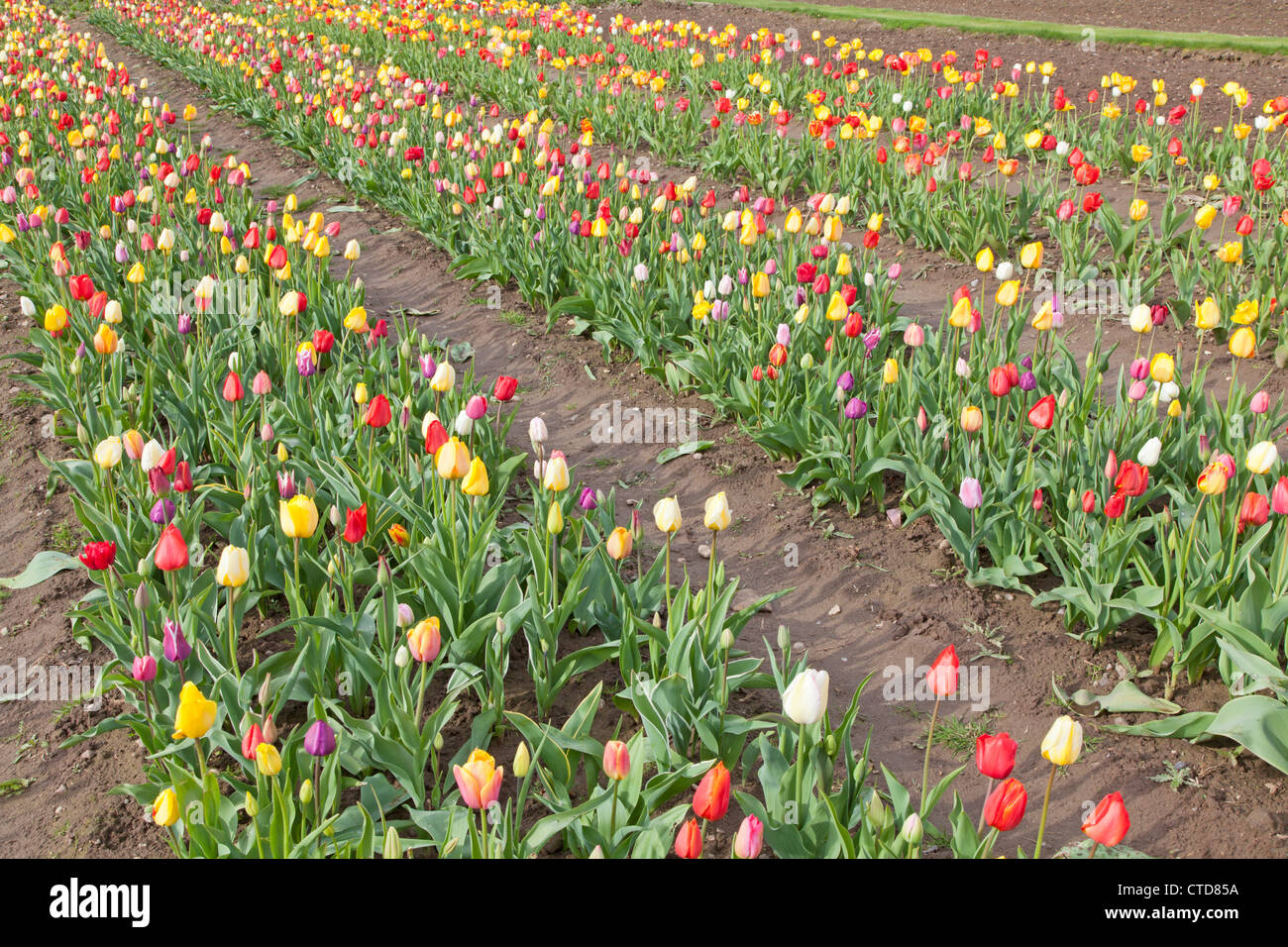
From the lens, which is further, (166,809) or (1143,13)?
(1143,13)

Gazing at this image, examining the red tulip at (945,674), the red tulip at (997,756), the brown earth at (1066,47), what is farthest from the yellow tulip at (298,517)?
the brown earth at (1066,47)

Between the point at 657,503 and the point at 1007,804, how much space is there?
1657mm

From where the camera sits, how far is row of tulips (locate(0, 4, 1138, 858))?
2.35 metres

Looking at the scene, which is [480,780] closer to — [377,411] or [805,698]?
[805,698]

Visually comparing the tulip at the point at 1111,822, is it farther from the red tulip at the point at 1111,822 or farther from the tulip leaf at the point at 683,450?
the tulip leaf at the point at 683,450

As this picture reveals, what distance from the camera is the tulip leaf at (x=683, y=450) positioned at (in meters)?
4.75

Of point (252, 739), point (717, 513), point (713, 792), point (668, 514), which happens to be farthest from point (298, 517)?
point (713, 792)

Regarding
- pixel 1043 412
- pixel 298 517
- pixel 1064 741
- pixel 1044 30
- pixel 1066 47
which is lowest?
pixel 1064 741

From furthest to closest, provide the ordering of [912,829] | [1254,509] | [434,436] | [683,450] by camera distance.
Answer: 1. [683,450]
2. [434,436]
3. [1254,509]
4. [912,829]

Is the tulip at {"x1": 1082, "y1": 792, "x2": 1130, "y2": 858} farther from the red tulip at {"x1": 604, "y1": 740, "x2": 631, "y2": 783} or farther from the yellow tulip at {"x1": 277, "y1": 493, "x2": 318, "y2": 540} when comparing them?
the yellow tulip at {"x1": 277, "y1": 493, "x2": 318, "y2": 540}

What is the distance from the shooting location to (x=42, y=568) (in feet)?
11.7

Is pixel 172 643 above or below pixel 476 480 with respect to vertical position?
below

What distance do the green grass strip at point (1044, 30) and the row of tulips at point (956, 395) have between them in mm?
7857

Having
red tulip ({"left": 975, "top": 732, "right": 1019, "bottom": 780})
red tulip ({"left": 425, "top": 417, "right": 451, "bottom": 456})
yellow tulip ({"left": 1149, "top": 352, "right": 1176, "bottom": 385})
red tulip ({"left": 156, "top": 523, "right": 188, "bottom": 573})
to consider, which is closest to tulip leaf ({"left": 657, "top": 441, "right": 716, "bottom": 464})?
red tulip ({"left": 425, "top": 417, "right": 451, "bottom": 456})
